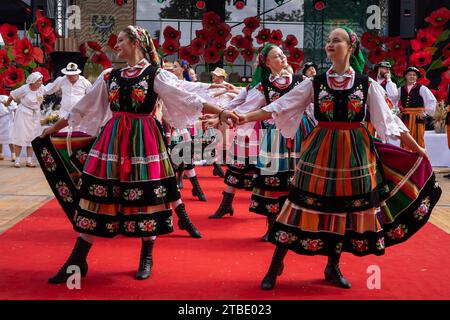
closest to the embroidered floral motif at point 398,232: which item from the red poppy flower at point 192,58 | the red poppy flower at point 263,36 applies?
the red poppy flower at point 192,58

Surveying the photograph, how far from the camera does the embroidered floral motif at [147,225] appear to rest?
312 centimetres

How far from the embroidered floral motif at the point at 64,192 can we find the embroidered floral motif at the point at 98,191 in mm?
327

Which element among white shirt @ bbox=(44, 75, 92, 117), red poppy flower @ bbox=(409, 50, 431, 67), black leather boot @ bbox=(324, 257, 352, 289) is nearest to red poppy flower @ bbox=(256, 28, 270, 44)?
white shirt @ bbox=(44, 75, 92, 117)

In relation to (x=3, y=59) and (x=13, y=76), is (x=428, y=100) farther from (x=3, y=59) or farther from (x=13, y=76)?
(x=3, y=59)

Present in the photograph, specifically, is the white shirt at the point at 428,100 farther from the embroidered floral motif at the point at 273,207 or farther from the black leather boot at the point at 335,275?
the black leather boot at the point at 335,275

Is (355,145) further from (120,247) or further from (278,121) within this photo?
(120,247)

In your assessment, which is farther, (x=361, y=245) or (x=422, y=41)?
(x=422, y=41)

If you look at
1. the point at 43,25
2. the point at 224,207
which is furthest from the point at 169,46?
the point at 43,25

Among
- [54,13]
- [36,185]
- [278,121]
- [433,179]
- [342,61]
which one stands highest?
[54,13]

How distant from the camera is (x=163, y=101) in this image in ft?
10.7

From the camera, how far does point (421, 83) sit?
895 cm

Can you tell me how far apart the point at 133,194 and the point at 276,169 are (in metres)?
1.34
